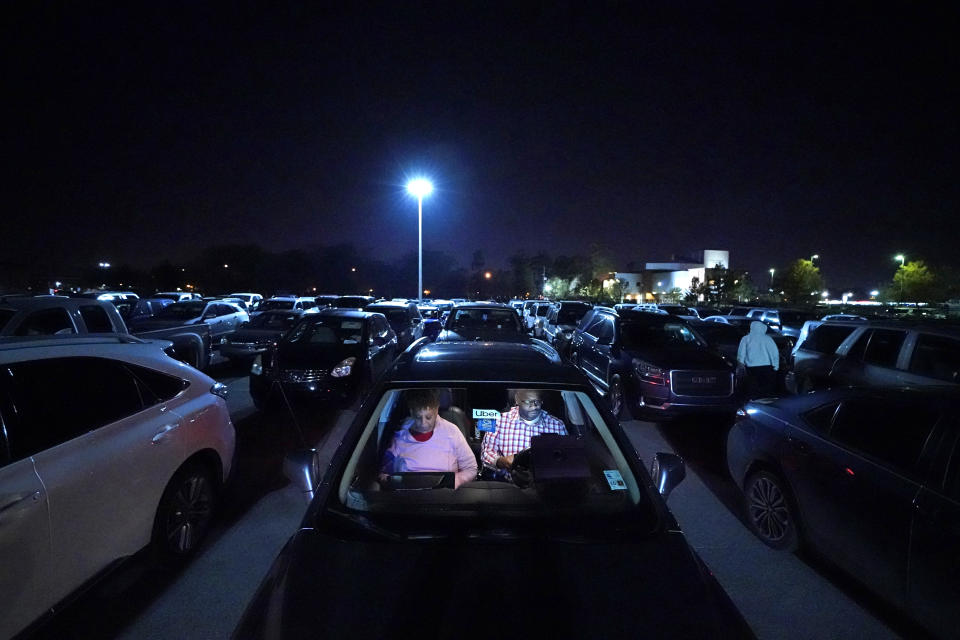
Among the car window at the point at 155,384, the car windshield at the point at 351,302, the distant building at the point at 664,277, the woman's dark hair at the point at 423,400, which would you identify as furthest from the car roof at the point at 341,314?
the distant building at the point at 664,277

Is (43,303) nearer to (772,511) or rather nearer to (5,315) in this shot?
(5,315)

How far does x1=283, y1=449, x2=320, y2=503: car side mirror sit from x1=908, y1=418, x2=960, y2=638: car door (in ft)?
10.9

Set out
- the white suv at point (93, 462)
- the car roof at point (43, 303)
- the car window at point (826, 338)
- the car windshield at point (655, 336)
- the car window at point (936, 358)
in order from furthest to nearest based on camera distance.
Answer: the car windshield at point (655, 336) → the car window at point (826, 338) → the car roof at point (43, 303) → the car window at point (936, 358) → the white suv at point (93, 462)

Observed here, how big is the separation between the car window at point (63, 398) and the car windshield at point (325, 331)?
5.46 meters

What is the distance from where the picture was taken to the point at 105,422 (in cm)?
316

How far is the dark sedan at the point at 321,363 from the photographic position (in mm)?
7867

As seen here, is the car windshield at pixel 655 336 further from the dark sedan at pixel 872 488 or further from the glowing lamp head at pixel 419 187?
the glowing lamp head at pixel 419 187

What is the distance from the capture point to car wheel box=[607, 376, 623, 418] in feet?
26.6

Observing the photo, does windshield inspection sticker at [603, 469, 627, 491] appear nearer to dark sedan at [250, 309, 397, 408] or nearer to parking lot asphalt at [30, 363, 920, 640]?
parking lot asphalt at [30, 363, 920, 640]

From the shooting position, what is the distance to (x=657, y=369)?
760 centimetres

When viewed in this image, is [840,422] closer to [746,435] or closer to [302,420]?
[746,435]

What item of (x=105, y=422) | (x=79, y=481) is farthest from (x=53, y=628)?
(x=105, y=422)

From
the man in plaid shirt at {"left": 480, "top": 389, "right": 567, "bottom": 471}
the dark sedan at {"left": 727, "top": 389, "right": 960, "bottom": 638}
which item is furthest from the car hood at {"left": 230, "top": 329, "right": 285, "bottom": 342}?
the dark sedan at {"left": 727, "top": 389, "right": 960, "bottom": 638}

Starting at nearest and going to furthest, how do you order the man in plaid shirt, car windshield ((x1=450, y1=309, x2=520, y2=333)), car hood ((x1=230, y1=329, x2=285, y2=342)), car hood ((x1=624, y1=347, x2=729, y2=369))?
the man in plaid shirt
car hood ((x1=624, y1=347, x2=729, y2=369))
car windshield ((x1=450, y1=309, x2=520, y2=333))
car hood ((x1=230, y1=329, x2=285, y2=342))
